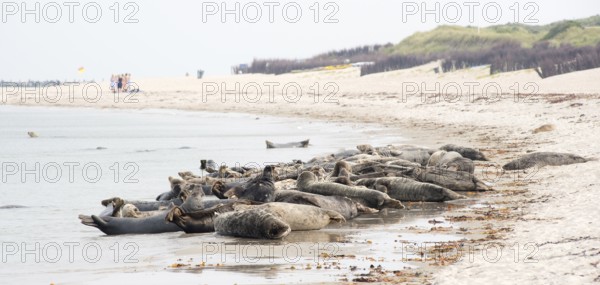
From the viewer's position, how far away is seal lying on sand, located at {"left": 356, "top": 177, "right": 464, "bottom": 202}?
10.9m

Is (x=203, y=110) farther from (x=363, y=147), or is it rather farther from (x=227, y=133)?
(x=363, y=147)

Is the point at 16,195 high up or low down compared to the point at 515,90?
down

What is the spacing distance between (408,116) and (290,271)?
2126cm

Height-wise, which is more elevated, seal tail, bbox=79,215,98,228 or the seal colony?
the seal colony

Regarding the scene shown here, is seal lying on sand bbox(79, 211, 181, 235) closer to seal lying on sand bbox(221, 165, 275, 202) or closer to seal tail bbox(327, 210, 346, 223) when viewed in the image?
seal lying on sand bbox(221, 165, 275, 202)

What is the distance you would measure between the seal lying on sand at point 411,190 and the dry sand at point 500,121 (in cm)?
55

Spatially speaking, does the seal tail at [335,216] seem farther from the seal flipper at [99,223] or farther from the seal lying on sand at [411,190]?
the seal flipper at [99,223]

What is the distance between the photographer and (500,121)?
22.8 m

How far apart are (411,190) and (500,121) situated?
40.6 ft

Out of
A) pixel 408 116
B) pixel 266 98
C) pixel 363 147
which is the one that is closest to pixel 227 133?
pixel 408 116

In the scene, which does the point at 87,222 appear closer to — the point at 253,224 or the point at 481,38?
the point at 253,224

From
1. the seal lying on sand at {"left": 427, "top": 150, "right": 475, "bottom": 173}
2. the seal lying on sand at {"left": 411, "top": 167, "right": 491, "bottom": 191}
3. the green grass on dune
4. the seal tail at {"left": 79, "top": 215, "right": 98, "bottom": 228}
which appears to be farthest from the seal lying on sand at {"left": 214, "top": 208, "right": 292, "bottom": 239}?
the green grass on dune

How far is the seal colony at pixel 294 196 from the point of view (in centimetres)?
899

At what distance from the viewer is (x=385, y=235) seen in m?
8.60
